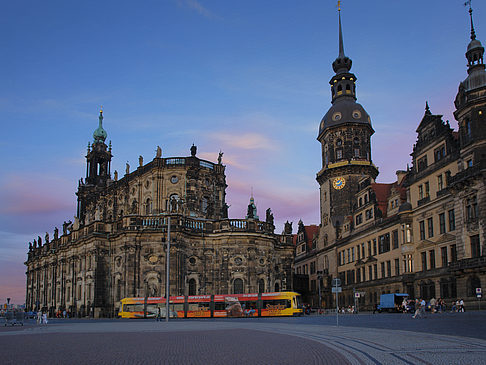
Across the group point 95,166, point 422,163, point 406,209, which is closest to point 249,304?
point 406,209

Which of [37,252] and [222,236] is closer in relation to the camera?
[222,236]

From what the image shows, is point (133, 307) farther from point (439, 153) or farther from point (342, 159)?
point (342, 159)

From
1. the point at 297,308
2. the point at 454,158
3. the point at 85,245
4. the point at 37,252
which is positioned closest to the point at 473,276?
the point at 454,158

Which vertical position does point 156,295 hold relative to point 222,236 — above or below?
below

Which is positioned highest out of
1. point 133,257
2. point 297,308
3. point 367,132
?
point 367,132

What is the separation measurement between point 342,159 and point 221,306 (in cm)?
3750

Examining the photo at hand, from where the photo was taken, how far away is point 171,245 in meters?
56.3

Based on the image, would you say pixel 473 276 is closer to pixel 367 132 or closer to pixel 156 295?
pixel 156 295

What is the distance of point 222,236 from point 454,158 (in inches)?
1021

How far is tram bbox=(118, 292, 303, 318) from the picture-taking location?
1941 inches

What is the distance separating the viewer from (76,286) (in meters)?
66.4

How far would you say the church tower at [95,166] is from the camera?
88.8 m

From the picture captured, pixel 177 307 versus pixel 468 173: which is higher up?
pixel 468 173

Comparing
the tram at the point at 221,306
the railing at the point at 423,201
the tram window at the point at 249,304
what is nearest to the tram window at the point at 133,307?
the tram at the point at 221,306
